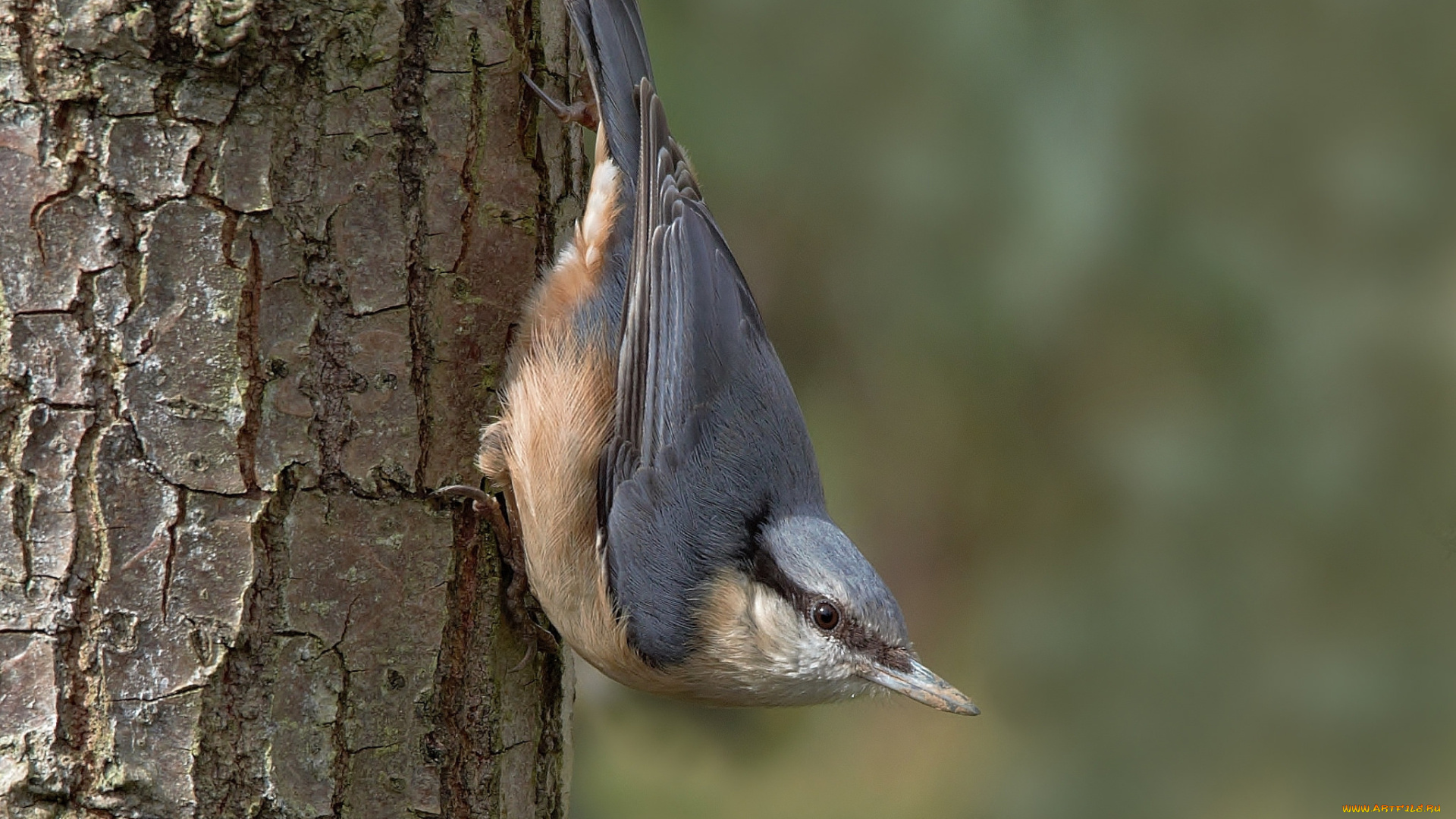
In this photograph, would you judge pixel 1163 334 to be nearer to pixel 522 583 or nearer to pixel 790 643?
pixel 790 643

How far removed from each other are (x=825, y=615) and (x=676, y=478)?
399 millimetres

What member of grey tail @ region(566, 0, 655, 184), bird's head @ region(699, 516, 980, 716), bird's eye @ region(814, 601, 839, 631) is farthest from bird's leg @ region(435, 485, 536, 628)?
grey tail @ region(566, 0, 655, 184)

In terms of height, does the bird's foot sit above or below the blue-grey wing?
below

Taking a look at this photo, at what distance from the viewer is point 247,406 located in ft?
6.23

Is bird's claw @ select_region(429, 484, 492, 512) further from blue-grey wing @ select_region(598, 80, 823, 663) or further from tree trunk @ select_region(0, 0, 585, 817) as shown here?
blue-grey wing @ select_region(598, 80, 823, 663)

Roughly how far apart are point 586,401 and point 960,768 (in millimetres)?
1797

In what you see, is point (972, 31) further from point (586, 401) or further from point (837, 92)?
point (586, 401)

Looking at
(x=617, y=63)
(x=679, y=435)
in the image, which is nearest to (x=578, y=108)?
(x=617, y=63)

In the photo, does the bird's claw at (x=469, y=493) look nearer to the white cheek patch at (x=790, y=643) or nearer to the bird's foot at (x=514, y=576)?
the bird's foot at (x=514, y=576)

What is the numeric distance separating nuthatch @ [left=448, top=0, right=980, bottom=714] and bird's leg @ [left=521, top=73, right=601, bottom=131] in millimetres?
14

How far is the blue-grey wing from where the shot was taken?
2477 millimetres

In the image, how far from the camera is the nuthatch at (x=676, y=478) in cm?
246

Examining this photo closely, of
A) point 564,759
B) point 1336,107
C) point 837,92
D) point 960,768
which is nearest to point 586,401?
point 564,759

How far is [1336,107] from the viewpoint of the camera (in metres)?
3.56
